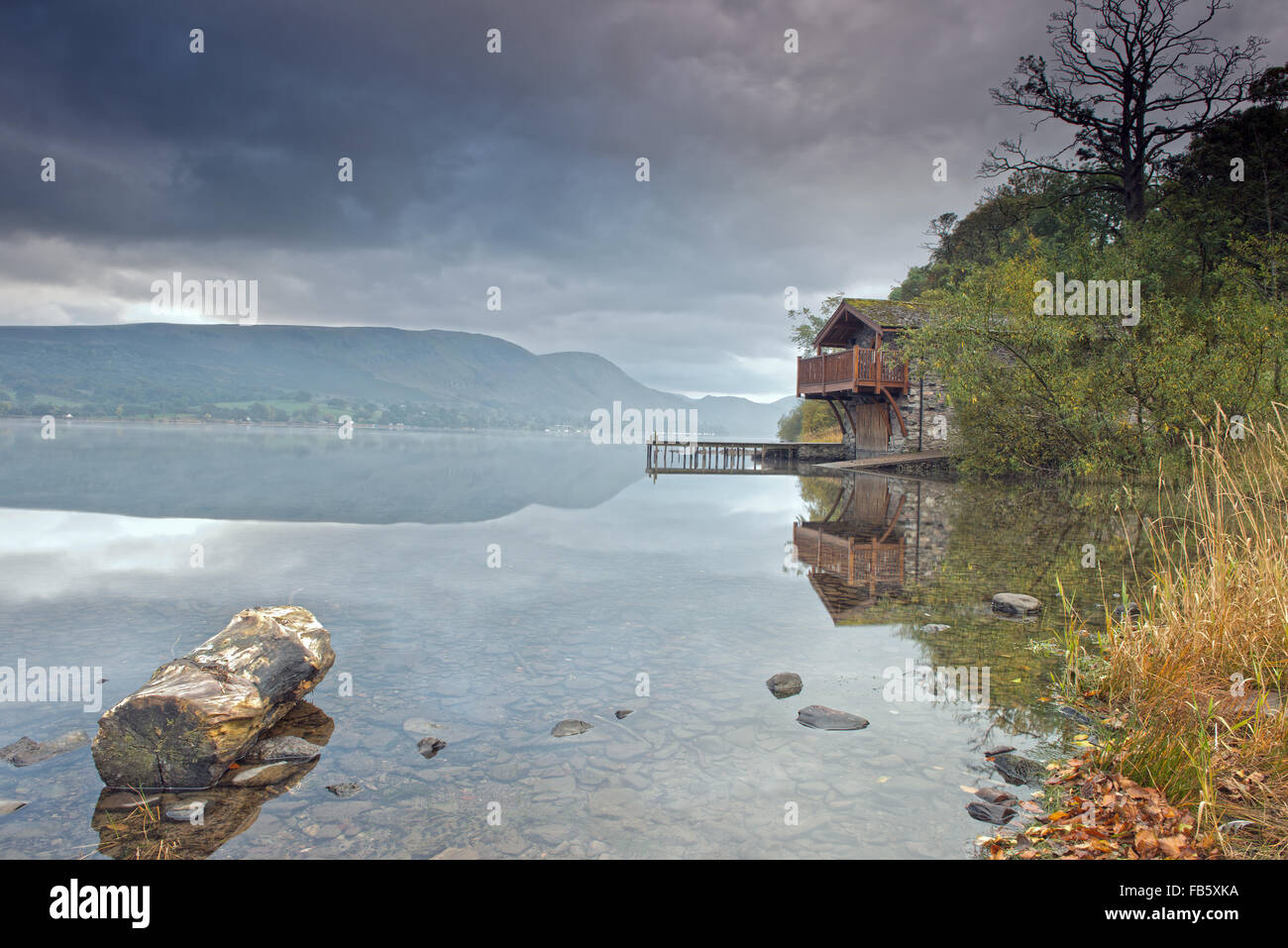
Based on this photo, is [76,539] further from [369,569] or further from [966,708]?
[966,708]

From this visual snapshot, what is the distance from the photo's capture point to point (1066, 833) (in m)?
4.18

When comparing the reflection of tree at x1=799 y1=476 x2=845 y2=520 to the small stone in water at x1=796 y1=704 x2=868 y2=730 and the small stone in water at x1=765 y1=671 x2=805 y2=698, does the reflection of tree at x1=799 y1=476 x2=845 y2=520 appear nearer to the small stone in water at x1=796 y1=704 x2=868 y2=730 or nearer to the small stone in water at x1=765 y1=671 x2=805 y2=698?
the small stone in water at x1=765 y1=671 x2=805 y2=698

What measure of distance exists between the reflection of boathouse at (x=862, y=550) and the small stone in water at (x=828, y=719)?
10.3ft

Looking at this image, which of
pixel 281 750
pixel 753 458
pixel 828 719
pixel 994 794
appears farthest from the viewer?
pixel 753 458

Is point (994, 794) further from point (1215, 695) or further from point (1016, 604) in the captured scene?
point (1016, 604)

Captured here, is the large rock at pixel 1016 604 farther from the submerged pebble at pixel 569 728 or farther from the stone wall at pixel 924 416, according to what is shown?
the stone wall at pixel 924 416

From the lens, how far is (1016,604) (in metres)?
9.50

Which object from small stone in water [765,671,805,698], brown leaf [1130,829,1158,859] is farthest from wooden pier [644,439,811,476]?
brown leaf [1130,829,1158,859]

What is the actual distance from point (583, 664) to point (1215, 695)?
5297 millimetres

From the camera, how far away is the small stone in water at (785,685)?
270 inches

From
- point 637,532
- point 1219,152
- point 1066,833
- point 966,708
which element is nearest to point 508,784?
point 1066,833

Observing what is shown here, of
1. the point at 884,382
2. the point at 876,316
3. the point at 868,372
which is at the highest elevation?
the point at 876,316

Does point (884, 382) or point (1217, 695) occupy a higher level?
point (884, 382)

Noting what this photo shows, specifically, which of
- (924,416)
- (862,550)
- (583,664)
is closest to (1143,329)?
(924,416)
